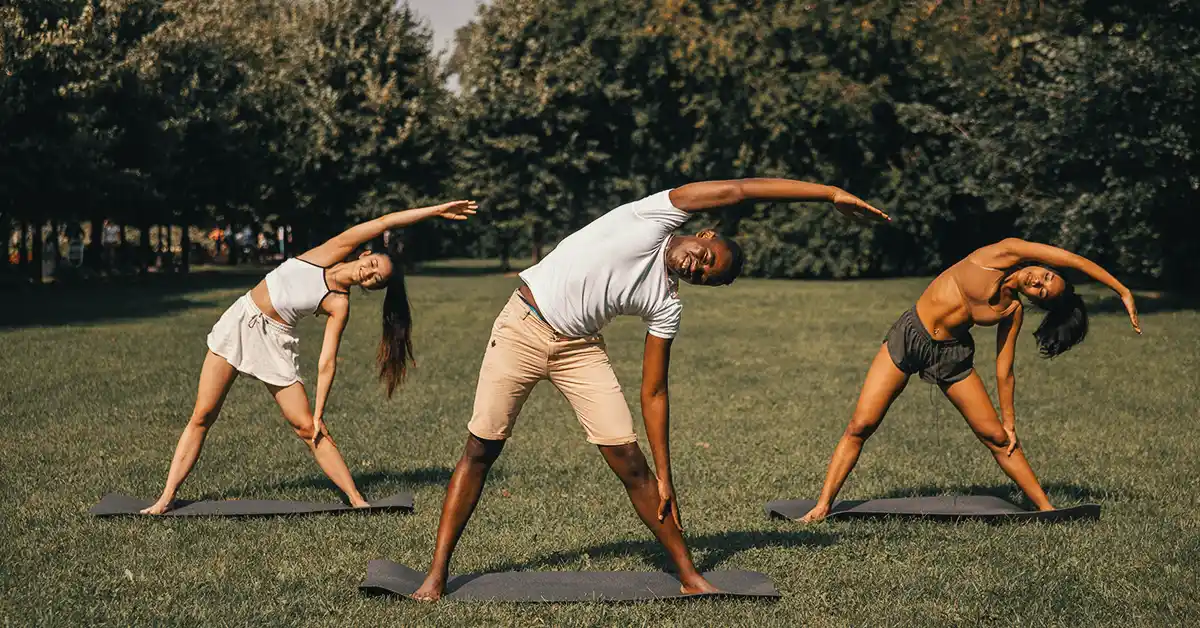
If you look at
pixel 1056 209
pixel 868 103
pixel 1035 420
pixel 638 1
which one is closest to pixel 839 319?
pixel 1056 209

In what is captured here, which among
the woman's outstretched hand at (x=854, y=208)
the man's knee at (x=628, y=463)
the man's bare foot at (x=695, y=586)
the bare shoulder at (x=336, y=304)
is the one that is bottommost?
the man's bare foot at (x=695, y=586)

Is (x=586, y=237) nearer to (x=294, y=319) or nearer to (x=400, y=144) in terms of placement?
(x=294, y=319)

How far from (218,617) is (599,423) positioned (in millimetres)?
2106

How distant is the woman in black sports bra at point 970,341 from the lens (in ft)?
26.9

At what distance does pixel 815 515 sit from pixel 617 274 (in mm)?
3145

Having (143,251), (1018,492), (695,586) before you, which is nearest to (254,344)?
(695,586)

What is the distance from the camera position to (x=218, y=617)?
244 inches

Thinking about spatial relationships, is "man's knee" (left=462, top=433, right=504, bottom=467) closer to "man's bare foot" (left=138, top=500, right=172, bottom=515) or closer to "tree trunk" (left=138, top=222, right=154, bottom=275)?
"man's bare foot" (left=138, top=500, right=172, bottom=515)

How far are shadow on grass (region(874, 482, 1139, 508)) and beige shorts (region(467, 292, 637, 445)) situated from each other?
364 centimetres

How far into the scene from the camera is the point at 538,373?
6.32m

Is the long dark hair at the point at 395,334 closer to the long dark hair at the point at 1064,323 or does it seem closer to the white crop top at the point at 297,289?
the white crop top at the point at 297,289

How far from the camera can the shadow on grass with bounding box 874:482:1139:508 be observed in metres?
9.22

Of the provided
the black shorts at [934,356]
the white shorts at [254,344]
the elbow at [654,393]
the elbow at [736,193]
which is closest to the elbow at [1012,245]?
the black shorts at [934,356]

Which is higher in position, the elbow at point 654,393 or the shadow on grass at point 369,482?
the elbow at point 654,393
